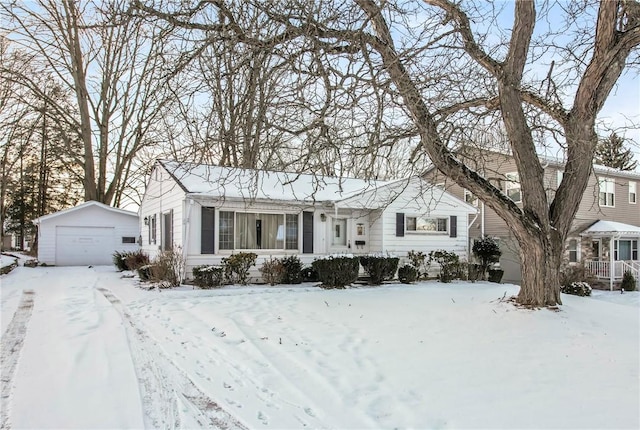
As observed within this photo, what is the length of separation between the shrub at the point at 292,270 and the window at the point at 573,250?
13.5 metres

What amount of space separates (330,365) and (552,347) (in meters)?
2.74

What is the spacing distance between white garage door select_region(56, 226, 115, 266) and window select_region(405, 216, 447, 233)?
14591mm

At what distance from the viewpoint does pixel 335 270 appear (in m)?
12.4

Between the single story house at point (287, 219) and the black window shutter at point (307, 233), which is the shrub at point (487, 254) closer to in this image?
the single story house at point (287, 219)

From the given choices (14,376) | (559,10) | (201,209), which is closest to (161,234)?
(201,209)

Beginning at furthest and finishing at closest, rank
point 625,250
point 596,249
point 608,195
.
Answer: point 608,195
point 625,250
point 596,249

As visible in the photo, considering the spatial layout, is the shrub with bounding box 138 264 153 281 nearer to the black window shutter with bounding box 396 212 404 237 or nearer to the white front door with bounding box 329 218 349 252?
the white front door with bounding box 329 218 349 252

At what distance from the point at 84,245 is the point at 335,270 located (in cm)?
1459

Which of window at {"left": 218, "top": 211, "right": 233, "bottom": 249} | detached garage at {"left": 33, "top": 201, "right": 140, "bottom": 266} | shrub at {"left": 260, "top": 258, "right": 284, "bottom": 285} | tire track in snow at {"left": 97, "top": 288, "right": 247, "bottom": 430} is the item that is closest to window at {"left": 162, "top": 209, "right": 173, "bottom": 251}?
window at {"left": 218, "top": 211, "right": 233, "bottom": 249}

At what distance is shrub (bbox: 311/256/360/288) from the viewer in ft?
40.6

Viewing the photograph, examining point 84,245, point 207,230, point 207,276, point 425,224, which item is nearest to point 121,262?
point 84,245

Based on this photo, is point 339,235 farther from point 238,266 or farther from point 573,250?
point 573,250

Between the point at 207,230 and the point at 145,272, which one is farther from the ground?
the point at 207,230

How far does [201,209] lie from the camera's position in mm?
12711
